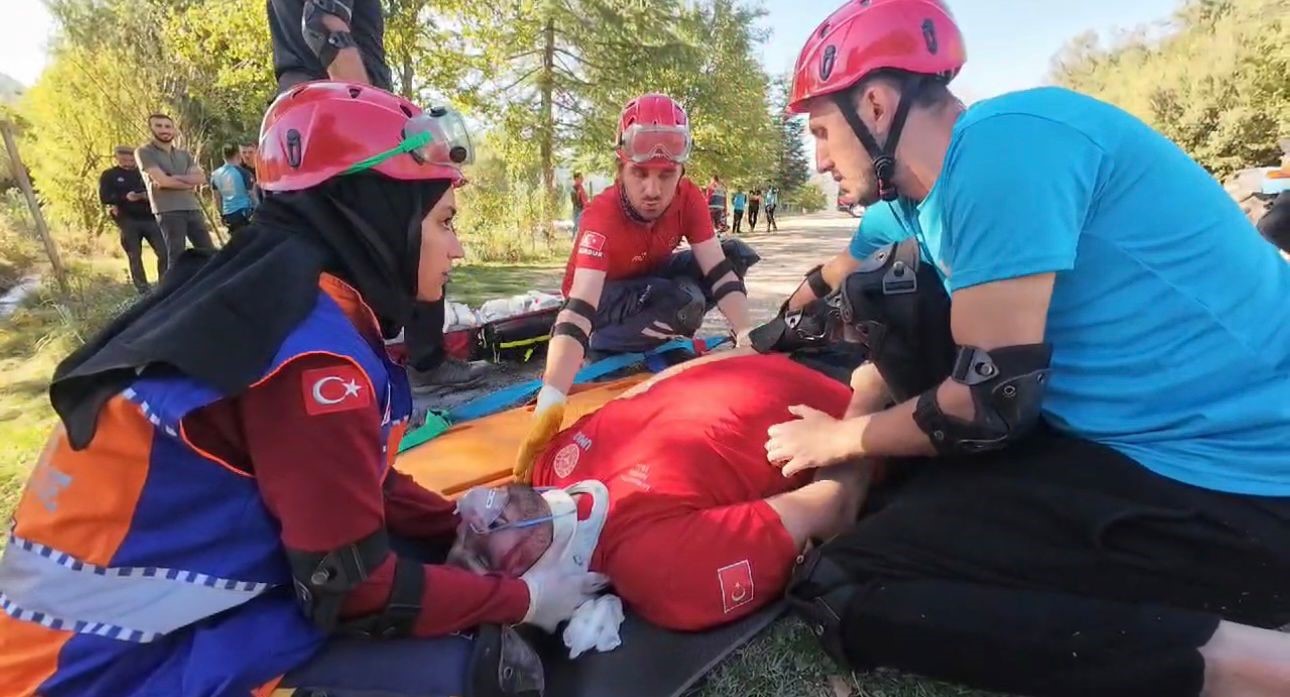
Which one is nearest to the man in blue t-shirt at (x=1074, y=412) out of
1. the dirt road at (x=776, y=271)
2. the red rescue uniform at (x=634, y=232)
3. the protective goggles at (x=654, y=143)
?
the protective goggles at (x=654, y=143)

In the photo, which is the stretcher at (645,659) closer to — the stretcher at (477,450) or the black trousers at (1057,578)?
the black trousers at (1057,578)

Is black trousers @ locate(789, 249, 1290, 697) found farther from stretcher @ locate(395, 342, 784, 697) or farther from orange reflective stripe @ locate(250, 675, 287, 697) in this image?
orange reflective stripe @ locate(250, 675, 287, 697)

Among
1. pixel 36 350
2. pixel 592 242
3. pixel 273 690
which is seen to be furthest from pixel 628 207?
pixel 36 350

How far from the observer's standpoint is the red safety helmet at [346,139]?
1.41 metres

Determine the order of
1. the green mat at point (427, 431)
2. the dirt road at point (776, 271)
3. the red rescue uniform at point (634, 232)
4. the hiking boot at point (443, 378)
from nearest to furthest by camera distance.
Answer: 1. the green mat at point (427, 431)
2. the red rescue uniform at point (634, 232)
3. the hiking boot at point (443, 378)
4. the dirt road at point (776, 271)

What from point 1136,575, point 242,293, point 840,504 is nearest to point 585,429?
point 840,504

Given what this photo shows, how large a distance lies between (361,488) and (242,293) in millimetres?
371

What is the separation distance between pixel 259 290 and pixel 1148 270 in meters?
1.67

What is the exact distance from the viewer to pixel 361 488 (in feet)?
3.99

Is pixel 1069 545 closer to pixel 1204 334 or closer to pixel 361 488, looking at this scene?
pixel 1204 334

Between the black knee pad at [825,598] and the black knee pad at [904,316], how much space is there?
540 mm

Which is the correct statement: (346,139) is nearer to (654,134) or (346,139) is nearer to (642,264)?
(654,134)

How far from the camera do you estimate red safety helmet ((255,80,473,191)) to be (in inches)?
55.6

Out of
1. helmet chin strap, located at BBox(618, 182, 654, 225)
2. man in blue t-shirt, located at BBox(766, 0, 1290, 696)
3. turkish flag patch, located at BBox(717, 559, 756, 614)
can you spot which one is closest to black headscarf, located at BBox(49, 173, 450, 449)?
turkish flag patch, located at BBox(717, 559, 756, 614)
